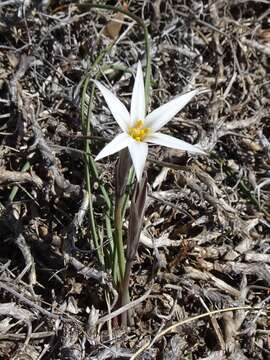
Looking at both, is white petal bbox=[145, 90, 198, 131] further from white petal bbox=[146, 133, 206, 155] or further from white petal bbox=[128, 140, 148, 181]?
white petal bbox=[128, 140, 148, 181]

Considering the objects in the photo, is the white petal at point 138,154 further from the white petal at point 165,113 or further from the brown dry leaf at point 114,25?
the brown dry leaf at point 114,25

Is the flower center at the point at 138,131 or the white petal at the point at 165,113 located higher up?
the white petal at the point at 165,113

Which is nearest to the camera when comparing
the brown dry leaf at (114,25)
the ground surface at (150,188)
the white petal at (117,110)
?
the white petal at (117,110)

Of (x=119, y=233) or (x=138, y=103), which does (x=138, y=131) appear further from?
(x=119, y=233)

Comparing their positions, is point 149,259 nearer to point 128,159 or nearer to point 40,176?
point 40,176

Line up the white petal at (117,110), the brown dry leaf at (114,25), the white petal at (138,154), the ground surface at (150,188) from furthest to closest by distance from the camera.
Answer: the brown dry leaf at (114,25) < the ground surface at (150,188) < the white petal at (117,110) < the white petal at (138,154)

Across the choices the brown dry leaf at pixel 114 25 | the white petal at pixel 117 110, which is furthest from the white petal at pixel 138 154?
the brown dry leaf at pixel 114 25

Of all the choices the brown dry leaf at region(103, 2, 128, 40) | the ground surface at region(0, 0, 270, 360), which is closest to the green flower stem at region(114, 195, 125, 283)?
the ground surface at region(0, 0, 270, 360)

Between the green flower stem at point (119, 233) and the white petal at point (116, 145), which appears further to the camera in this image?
the green flower stem at point (119, 233)

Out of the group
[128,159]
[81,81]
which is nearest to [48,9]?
[81,81]
